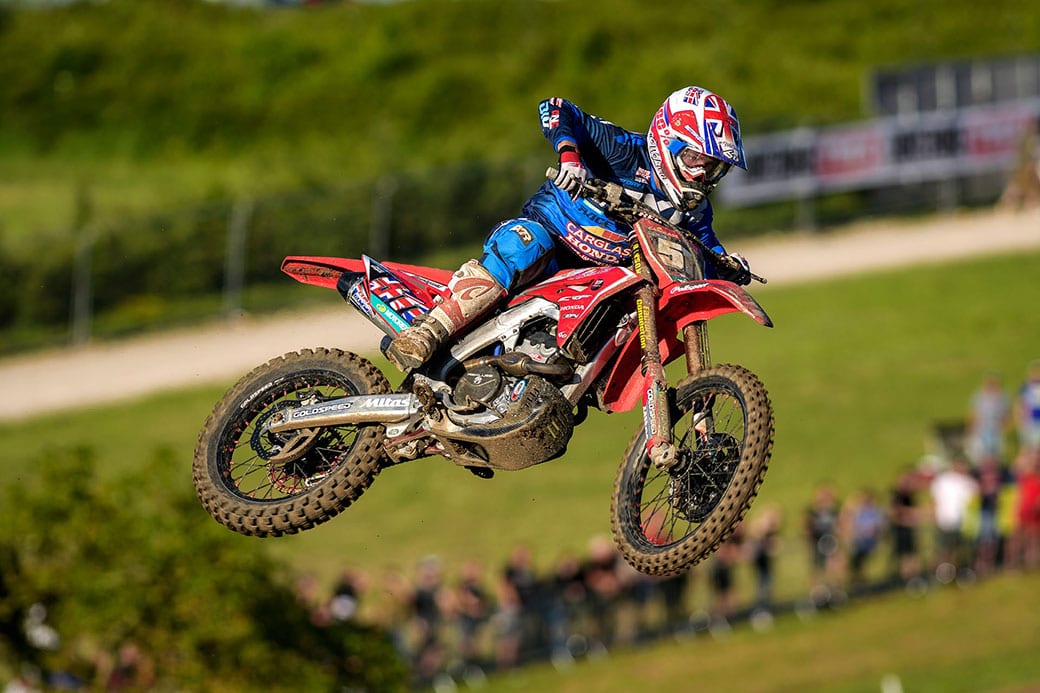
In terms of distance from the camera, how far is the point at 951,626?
35844 millimetres

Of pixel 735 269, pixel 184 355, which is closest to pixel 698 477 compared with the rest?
pixel 735 269

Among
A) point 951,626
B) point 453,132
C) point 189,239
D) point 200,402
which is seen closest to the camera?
point 951,626

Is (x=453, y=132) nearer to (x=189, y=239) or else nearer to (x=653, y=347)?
(x=189, y=239)

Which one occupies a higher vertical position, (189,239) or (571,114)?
(571,114)

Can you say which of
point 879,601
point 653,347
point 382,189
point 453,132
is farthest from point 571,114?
point 453,132

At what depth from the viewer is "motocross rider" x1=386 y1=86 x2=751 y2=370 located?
1090 cm

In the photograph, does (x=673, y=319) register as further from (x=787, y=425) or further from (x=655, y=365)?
(x=787, y=425)

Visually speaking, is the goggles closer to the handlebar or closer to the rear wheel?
the handlebar

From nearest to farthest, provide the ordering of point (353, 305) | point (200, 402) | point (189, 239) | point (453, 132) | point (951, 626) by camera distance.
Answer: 1. point (353, 305)
2. point (951, 626)
3. point (189, 239)
4. point (200, 402)
5. point (453, 132)

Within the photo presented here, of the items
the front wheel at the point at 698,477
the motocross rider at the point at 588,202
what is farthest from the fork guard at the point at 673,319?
the motocross rider at the point at 588,202

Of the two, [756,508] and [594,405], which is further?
[756,508]

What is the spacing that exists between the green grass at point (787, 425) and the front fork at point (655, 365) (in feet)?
76.5

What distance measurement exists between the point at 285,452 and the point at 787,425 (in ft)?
112

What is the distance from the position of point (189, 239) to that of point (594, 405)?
28469 mm
